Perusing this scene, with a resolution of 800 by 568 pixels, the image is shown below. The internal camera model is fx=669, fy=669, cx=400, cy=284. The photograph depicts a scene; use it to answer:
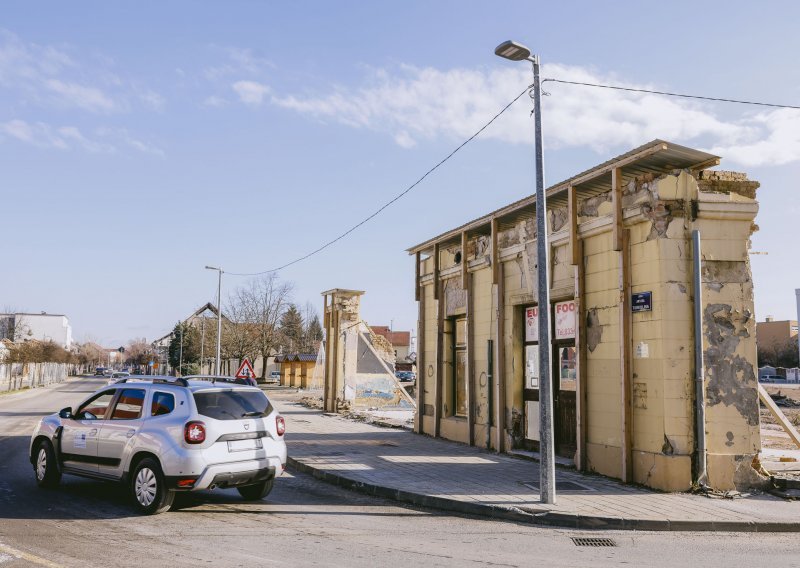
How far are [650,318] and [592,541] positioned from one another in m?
4.09

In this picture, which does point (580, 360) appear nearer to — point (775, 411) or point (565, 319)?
point (565, 319)

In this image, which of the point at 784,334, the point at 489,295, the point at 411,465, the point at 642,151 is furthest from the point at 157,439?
the point at 784,334

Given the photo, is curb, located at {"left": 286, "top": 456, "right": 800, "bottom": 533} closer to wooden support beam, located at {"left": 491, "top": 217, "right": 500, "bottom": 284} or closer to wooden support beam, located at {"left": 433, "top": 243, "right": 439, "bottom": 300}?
wooden support beam, located at {"left": 491, "top": 217, "right": 500, "bottom": 284}

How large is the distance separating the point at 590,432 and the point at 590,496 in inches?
86.5

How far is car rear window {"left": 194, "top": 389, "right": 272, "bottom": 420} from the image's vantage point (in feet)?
26.9

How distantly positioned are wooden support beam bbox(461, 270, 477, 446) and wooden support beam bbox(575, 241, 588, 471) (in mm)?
3836

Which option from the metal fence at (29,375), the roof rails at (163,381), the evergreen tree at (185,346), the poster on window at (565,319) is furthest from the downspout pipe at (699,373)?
the evergreen tree at (185,346)

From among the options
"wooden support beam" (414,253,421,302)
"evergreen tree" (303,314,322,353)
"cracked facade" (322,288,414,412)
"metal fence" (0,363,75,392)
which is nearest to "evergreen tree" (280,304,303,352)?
"evergreen tree" (303,314,322,353)

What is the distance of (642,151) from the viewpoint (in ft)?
33.3

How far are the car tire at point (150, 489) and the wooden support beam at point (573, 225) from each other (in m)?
7.55

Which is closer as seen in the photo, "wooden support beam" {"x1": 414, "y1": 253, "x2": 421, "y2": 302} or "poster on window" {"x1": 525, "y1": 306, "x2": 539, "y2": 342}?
"poster on window" {"x1": 525, "y1": 306, "x2": 539, "y2": 342}

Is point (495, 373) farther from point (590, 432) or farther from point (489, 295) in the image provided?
point (590, 432)

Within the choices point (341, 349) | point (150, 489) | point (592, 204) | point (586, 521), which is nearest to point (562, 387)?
point (592, 204)

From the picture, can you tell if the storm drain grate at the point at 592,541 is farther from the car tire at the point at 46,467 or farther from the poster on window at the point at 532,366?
the car tire at the point at 46,467
